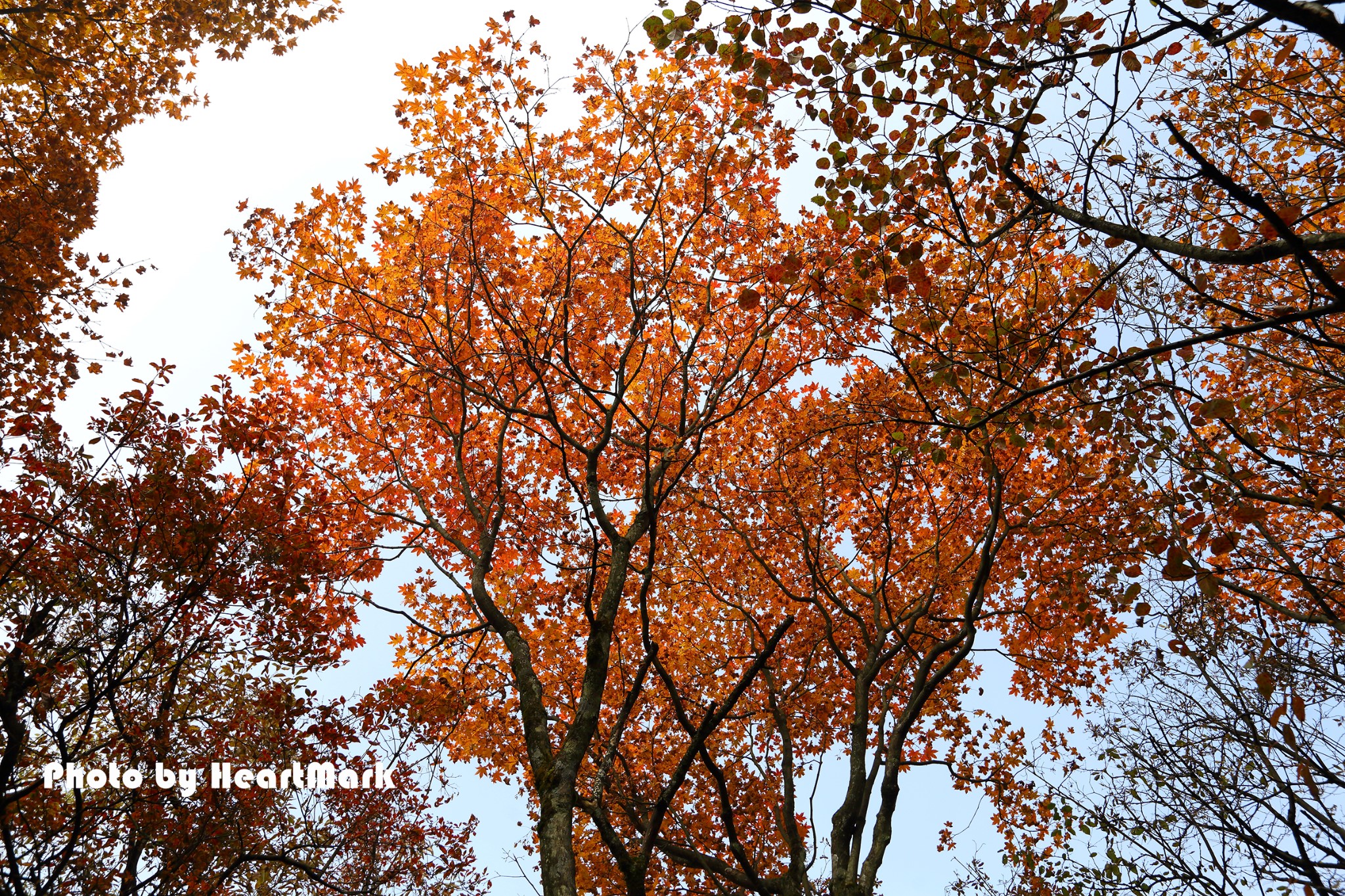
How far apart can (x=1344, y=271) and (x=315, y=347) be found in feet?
44.5

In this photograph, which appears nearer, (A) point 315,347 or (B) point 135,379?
(B) point 135,379

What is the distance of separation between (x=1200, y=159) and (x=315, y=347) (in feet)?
43.0

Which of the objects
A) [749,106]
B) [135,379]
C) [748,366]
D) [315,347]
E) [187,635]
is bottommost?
[187,635]

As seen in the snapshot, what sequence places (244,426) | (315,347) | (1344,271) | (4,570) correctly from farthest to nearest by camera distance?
(315,347)
(244,426)
(4,570)
(1344,271)

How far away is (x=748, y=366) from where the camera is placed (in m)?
12.4

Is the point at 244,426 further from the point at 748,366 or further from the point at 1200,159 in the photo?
the point at 1200,159

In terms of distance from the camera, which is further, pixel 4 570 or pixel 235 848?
pixel 235 848

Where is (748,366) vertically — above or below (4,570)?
above

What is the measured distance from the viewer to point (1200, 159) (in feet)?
11.4

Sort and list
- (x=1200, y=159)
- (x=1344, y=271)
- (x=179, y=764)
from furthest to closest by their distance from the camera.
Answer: (x=179, y=764) < (x=1344, y=271) < (x=1200, y=159)

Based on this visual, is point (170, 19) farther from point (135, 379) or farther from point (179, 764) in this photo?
point (179, 764)

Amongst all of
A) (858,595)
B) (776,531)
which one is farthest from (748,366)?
(858,595)

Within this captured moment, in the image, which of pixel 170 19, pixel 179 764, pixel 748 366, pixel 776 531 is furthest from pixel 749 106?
pixel 179 764

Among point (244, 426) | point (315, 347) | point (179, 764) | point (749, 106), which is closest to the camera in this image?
point (179, 764)
